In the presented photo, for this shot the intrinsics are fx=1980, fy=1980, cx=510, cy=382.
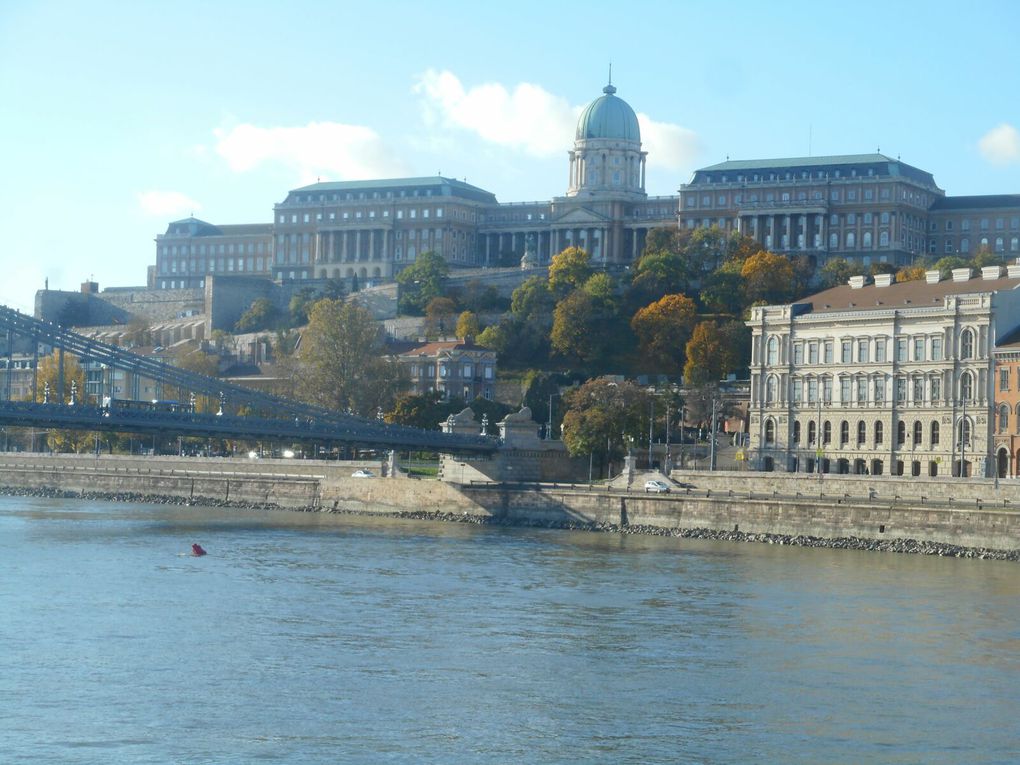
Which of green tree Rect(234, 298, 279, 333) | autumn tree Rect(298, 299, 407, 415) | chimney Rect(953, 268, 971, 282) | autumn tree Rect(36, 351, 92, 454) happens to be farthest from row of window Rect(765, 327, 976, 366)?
green tree Rect(234, 298, 279, 333)

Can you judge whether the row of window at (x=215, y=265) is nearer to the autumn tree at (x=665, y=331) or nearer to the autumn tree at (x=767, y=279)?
the autumn tree at (x=767, y=279)

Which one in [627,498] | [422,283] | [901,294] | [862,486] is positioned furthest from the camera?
[422,283]

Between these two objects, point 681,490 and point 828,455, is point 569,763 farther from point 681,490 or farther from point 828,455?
point 828,455

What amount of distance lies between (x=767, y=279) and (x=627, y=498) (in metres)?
44.3

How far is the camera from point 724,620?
140ft

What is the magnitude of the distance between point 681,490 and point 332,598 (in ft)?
86.0

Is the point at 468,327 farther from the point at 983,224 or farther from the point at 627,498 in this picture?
the point at 627,498

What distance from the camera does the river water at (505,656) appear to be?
30.6 meters

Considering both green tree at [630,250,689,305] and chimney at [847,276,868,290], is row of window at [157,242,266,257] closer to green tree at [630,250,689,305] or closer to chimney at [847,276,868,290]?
green tree at [630,250,689,305]

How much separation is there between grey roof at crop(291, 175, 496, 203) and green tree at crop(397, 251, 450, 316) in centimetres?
1874

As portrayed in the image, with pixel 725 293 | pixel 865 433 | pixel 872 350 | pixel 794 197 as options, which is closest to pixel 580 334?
pixel 725 293

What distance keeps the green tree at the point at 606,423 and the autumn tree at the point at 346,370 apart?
16743mm

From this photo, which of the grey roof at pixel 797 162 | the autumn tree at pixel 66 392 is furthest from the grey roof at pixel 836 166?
the autumn tree at pixel 66 392

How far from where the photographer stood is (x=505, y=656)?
124 feet
